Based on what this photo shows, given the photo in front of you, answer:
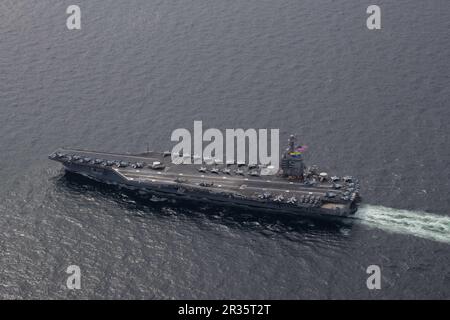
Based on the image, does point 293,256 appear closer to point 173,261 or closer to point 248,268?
point 248,268
